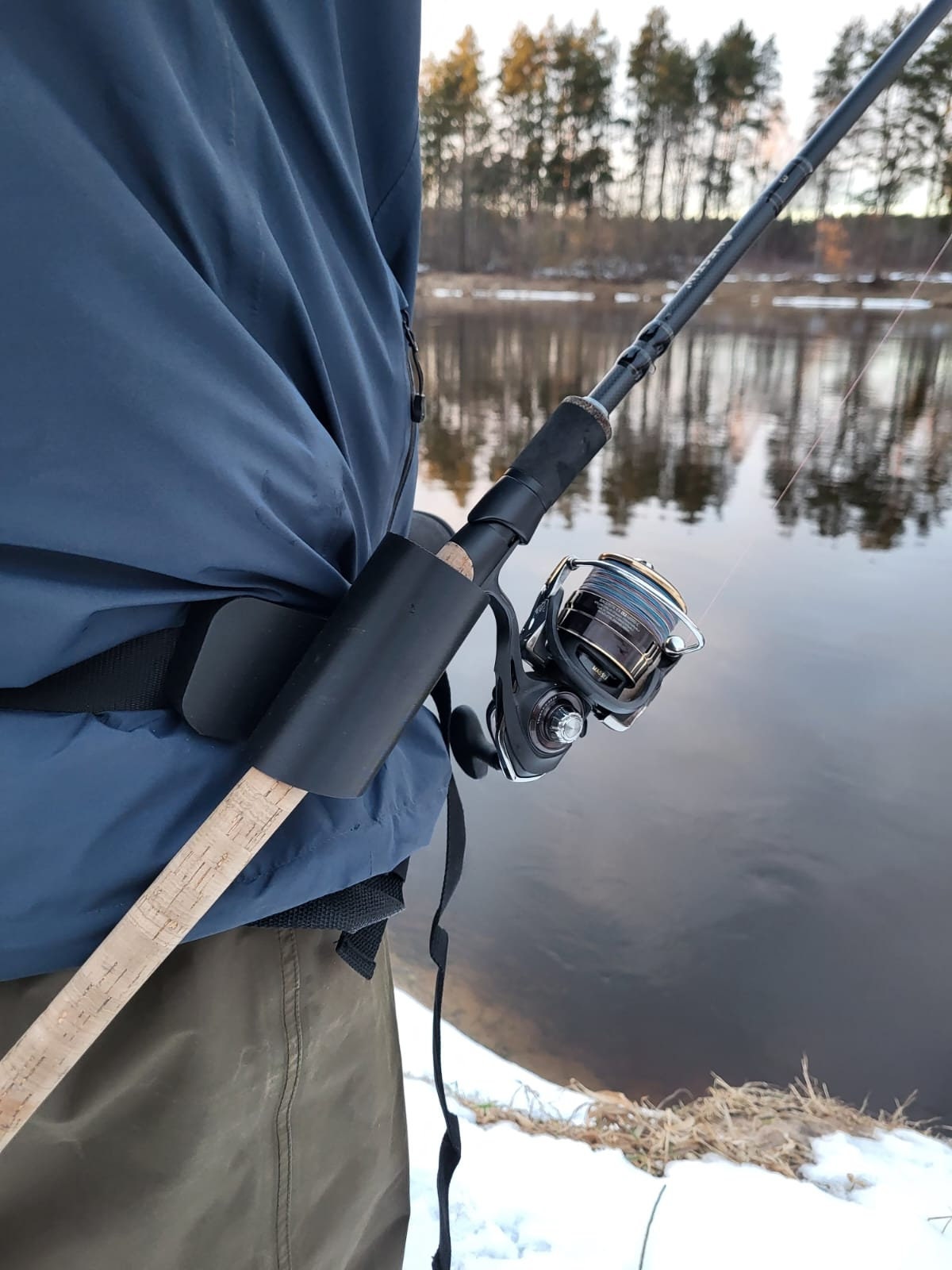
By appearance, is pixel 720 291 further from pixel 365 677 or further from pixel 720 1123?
pixel 365 677

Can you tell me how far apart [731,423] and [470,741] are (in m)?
8.76

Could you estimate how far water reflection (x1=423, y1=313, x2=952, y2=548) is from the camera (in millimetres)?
6367

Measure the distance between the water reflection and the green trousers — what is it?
2.37 metres

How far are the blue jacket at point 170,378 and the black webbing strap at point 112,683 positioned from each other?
0.01 metres

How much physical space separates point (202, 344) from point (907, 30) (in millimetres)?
1102

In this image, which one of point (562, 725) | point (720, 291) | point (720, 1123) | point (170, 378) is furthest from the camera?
point (720, 291)

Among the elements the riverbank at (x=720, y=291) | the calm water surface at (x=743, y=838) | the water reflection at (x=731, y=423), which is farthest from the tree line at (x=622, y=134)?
the calm water surface at (x=743, y=838)

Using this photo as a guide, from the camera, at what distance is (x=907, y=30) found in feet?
3.74

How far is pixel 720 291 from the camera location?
20.7m

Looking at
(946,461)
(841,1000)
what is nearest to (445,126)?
(946,461)

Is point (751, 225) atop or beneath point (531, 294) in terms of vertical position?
atop

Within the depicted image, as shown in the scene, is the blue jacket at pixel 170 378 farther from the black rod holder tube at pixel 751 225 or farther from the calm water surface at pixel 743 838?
the calm water surface at pixel 743 838

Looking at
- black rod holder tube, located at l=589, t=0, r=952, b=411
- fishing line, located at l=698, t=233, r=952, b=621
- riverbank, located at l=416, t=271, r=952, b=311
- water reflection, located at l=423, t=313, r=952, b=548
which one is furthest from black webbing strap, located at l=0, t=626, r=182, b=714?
riverbank, located at l=416, t=271, r=952, b=311

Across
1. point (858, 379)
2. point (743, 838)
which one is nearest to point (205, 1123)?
point (858, 379)
